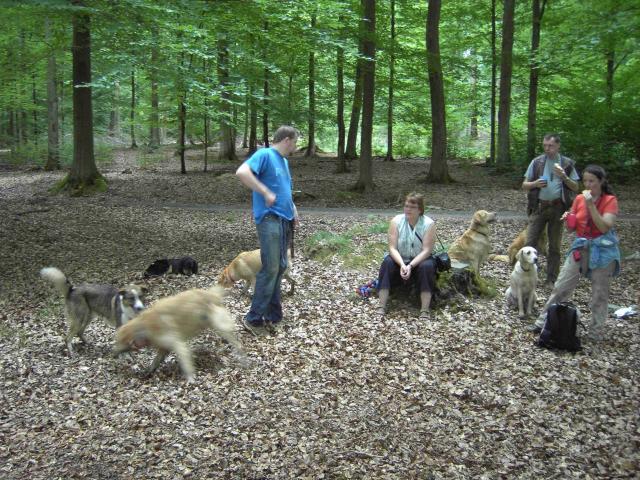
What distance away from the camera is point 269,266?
5.37 metres

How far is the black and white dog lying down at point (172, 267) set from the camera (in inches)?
303

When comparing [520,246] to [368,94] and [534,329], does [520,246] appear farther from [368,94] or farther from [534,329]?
[368,94]

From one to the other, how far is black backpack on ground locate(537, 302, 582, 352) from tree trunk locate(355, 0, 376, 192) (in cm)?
953

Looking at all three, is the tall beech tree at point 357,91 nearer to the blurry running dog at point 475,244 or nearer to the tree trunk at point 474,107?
the tree trunk at point 474,107

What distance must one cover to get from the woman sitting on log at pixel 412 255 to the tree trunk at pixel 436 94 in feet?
33.0

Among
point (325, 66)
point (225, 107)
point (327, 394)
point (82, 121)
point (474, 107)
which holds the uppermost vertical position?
point (325, 66)

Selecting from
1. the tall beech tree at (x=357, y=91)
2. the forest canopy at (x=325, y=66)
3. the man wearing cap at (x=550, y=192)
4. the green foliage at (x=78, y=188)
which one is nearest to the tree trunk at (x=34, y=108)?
the forest canopy at (x=325, y=66)

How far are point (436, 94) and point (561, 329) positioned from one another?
11976mm

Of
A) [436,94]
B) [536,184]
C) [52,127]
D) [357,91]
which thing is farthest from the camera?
[52,127]

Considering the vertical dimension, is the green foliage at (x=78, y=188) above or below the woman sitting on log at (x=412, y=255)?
above

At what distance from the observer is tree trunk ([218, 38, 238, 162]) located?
14.3 metres

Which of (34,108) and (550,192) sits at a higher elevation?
(34,108)

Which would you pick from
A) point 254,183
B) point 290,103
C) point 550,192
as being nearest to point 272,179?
point 254,183

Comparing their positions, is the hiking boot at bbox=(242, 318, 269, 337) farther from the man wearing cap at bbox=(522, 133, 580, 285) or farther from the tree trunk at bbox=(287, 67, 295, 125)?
the tree trunk at bbox=(287, 67, 295, 125)
